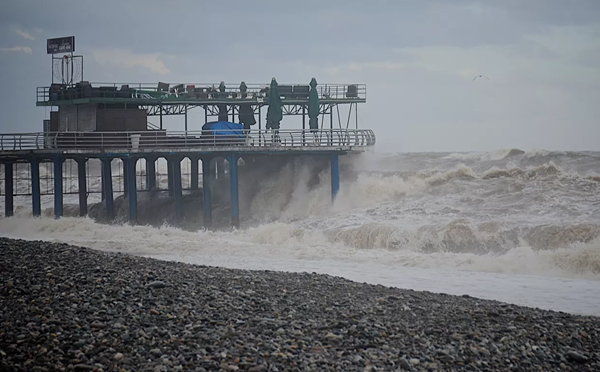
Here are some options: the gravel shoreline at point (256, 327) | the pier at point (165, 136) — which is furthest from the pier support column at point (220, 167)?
the gravel shoreline at point (256, 327)

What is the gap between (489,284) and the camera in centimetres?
1552

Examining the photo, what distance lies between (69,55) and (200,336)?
106ft

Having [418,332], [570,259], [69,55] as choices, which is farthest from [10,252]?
[69,55]

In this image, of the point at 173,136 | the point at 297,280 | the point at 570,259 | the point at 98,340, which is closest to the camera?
the point at 98,340

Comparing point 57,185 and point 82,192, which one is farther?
point 82,192

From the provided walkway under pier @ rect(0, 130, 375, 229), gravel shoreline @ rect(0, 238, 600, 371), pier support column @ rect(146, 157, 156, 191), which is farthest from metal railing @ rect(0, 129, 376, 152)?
gravel shoreline @ rect(0, 238, 600, 371)

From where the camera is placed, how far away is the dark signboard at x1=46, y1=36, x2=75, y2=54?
125 ft

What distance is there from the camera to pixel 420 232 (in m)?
22.9

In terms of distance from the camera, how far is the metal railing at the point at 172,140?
3073 centimetres

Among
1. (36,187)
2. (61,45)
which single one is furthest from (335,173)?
(61,45)

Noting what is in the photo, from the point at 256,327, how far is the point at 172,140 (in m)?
23.3

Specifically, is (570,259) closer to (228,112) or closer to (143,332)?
(143,332)

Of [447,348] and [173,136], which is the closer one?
[447,348]

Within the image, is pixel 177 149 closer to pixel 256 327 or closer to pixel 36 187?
pixel 36 187
